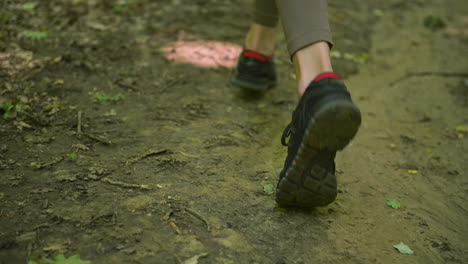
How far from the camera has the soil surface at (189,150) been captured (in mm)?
1646

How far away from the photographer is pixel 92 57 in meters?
3.08

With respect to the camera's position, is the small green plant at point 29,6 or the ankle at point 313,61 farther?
the small green plant at point 29,6

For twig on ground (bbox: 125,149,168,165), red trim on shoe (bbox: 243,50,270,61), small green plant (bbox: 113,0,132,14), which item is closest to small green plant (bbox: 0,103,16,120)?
twig on ground (bbox: 125,149,168,165)

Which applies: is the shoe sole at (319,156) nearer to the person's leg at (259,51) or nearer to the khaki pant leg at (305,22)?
the khaki pant leg at (305,22)

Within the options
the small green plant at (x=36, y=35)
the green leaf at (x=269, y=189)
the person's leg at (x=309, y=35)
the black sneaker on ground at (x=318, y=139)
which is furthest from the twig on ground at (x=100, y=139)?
the small green plant at (x=36, y=35)

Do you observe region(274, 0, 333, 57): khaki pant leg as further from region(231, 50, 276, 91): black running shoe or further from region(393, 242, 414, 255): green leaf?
region(231, 50, 276, 91): black running shoe

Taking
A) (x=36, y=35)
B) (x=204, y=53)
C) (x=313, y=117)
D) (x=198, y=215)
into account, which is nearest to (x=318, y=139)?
(x=313, y=117)

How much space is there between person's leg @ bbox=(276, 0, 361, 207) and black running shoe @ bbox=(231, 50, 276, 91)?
0.93m

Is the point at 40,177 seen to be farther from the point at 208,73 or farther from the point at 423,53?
the point at 423,53

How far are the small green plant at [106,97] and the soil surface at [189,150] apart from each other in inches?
0.5

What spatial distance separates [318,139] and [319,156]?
9 cm

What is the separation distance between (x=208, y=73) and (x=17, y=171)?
5.06 ft

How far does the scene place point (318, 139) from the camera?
1.61 meters

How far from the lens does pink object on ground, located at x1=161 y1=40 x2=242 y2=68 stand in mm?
3270
